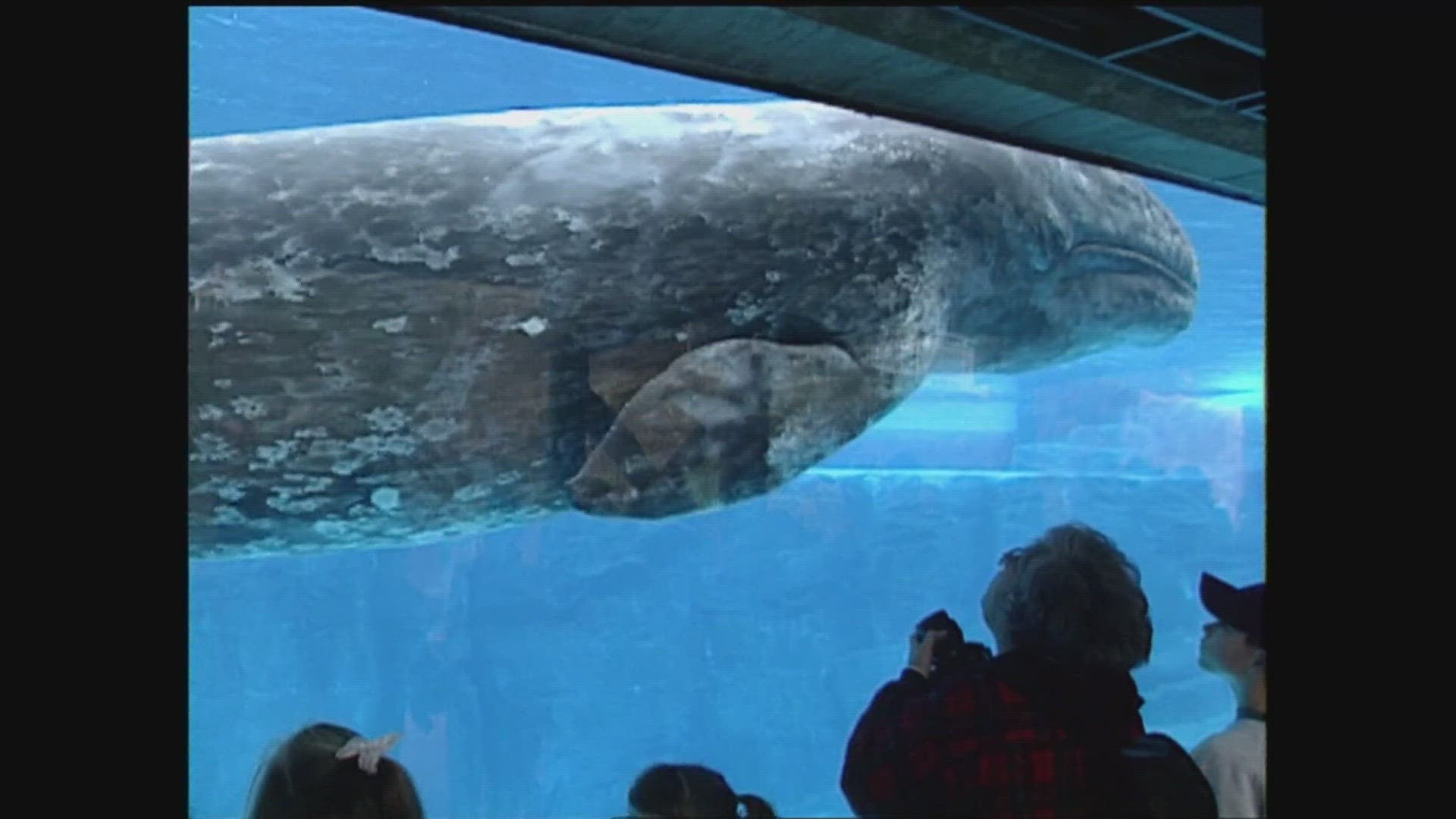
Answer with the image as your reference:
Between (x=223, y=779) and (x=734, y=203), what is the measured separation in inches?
430

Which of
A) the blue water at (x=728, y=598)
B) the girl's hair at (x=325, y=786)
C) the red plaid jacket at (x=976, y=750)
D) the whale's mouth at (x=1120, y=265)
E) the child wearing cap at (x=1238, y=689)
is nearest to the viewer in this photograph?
the girl's hair at (x=325, y=786)

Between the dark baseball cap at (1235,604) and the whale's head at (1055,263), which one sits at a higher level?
the whale's head at (1055,263)

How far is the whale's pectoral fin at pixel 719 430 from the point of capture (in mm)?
3863

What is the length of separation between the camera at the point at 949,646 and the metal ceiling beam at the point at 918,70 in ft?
3.83

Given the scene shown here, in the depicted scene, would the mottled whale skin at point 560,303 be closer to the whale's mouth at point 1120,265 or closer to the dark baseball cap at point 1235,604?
the whale's mouth at point 1120,265

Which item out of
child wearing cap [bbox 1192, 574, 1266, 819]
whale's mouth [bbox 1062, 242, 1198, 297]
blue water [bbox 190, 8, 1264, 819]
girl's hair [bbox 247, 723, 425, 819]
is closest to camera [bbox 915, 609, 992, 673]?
child wearing cap [bbox 1192, 574, 1266, 819]

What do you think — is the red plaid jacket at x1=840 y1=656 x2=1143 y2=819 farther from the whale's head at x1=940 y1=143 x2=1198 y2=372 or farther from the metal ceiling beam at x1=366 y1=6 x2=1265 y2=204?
the whale's head at x1=940 y1=143 x2=1198 y2=372

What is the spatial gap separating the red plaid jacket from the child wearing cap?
0.38 metres

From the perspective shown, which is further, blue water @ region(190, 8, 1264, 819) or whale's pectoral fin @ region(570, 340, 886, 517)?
blue water @ region(190, 8, 1264, 819)

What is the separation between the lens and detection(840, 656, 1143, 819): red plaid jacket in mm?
1878

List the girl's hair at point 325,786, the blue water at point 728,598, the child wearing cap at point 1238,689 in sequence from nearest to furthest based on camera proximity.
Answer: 1. the girl's hair at point 325,786
2. the child wearing cap at point 1238,689
3. the blue water at point 728,598

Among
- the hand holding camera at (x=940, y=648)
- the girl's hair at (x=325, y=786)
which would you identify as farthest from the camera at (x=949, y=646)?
the girl's hair at (x=325, y=786)
